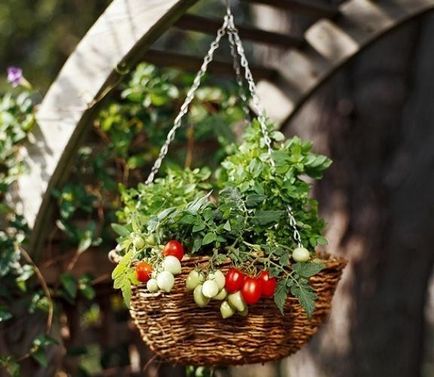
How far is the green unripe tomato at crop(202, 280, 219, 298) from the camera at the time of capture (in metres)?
1.75

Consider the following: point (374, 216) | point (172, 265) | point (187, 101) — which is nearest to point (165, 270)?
point (172, 265)

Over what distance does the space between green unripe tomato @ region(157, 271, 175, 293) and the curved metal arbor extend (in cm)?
72

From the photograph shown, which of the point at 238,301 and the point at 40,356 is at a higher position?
the point at 238,301

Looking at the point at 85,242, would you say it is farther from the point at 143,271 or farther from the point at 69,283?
the point at 143,271

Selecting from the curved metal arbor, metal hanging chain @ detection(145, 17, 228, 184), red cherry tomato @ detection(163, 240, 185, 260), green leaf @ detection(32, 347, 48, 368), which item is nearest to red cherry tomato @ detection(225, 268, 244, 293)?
red cherry tomato @ detection(163, 240, 185, 260)

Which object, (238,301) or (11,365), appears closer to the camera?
(238,301)

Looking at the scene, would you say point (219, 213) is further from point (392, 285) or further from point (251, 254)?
point (392, 285)

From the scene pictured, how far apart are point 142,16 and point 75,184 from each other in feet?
2.04

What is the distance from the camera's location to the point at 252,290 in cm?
175

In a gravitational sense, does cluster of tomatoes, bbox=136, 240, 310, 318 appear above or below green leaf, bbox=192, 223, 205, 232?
below

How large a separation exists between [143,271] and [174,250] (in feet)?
0.25

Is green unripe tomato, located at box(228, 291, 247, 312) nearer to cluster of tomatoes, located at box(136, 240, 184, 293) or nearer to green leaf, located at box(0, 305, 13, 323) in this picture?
cluster of tomatoes, located at box(136, 240, 184, 293)

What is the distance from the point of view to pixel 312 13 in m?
2.68

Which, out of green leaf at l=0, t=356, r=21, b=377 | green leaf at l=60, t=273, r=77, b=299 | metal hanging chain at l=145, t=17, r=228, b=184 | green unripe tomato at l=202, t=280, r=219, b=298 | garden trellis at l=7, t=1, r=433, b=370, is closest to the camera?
green unripe tomato at l=202, t=280, r=219, b=298
